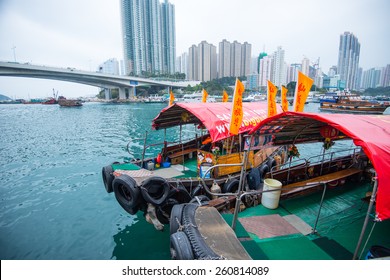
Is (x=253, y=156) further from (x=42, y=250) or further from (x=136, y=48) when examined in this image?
(x=136, y=48)

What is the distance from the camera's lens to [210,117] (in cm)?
749

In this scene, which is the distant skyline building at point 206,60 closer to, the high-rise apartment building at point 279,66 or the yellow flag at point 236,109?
the high-rise apartment building at point 279,66

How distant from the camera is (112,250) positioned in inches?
247

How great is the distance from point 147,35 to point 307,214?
12006 cm

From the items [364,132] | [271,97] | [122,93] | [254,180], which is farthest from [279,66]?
[364,132]

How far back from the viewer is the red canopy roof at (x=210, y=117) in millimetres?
7099

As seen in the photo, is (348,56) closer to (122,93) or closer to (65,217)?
(122,93)

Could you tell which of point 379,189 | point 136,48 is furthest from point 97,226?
point 136,48

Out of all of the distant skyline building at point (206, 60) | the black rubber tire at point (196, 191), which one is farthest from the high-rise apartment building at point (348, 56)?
the black rubber tire at point (196, 191)

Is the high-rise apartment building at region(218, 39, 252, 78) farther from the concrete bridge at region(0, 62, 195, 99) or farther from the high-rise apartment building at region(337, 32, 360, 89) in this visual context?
the concrete bridge at region(0, 62, 195, 99)

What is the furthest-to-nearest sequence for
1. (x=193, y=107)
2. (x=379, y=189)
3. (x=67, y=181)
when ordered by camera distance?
(x=67, y=181), (x=193, y=107), (x=379, y=189)

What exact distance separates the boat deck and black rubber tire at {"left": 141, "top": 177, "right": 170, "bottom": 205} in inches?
74.2

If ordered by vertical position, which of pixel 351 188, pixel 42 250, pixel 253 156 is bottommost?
pixel 42 250
